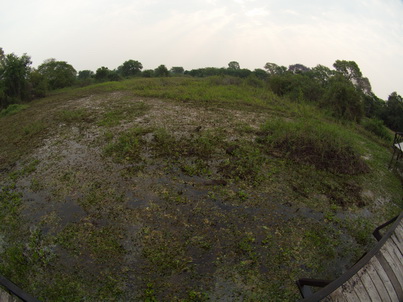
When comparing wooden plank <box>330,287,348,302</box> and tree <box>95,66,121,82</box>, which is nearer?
wooden plank <box>330,287,348,302</box>

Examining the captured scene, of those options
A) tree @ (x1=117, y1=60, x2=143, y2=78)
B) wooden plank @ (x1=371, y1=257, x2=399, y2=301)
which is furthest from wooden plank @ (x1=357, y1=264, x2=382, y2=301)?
tree @ (x1=117, y1=60, x2=143, y2=78)

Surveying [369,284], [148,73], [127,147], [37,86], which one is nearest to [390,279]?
[369,284]

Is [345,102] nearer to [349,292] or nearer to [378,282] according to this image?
[378,282]

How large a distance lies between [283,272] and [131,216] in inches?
120

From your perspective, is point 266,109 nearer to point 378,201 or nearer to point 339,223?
point 378,201

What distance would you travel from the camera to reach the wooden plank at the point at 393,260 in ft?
7.23

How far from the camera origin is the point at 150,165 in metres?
6.98

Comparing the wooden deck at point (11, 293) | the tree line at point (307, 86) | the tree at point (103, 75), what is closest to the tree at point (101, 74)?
the tree at point (103, 75)

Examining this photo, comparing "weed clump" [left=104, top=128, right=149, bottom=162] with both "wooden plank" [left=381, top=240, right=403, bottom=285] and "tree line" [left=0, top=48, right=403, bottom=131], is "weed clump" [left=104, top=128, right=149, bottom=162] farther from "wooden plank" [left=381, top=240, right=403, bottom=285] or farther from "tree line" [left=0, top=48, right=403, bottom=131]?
"tree line" [left=0, top=48, right=403, bottom=131]

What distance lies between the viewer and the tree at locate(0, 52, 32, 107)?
1806cm

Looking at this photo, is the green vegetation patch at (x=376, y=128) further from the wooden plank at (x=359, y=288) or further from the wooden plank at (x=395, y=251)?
the wooden plank at (x=359, y=288)

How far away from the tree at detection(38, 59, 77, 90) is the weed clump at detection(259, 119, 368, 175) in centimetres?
2254

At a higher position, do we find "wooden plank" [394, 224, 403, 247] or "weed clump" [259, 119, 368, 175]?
"wooden plank" [394, 224, 403, 247]

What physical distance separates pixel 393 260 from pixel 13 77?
2334 centimetres
